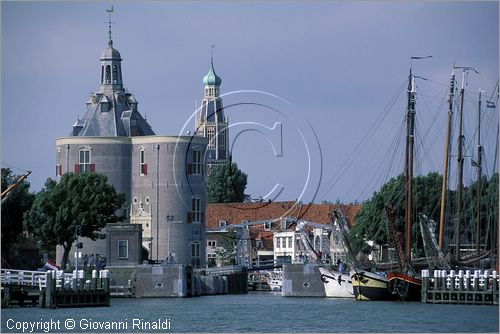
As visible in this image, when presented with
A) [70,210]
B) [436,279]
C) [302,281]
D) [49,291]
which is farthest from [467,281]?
[70,210]

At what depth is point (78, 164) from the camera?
145500mm

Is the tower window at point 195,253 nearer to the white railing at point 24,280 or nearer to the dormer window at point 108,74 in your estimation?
the dormer window at point 108,74

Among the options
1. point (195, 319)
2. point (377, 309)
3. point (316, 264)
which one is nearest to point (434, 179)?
point (316, 264)

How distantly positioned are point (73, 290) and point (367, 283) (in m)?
22.9

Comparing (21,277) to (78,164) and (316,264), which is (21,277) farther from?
(78,164)

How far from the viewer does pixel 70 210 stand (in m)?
134

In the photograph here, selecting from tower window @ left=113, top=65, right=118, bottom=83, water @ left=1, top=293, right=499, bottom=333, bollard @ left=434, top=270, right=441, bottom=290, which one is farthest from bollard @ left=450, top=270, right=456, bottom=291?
tower window @ left=113, top=65, right=118, bottom=83

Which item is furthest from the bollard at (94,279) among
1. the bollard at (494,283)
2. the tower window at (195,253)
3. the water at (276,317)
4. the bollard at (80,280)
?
the tower window at (195,253)

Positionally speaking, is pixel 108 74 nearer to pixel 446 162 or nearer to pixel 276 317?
pixel 446 162

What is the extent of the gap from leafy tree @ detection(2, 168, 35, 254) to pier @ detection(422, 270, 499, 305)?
38.1 meters

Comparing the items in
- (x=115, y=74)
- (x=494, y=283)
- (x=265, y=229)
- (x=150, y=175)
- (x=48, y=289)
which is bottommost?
(x=48, y=289)

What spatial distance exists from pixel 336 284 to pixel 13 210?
1088 inches

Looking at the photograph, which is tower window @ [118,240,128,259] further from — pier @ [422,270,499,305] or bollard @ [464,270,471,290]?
bollard @ [464,270,471,290]

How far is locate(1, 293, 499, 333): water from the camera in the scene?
84.9m
